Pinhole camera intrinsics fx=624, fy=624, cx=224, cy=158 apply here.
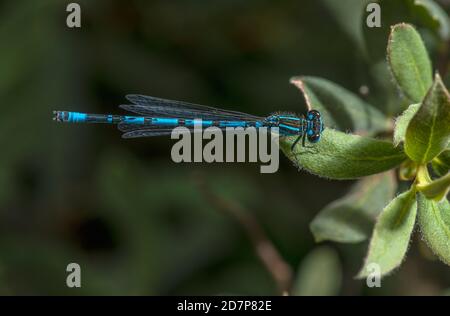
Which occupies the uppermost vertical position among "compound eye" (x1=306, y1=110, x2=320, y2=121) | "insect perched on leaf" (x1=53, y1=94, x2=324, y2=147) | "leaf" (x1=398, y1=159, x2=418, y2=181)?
"insect perched on leaf" (x1=53, y1=94, x2=324, y2=147)

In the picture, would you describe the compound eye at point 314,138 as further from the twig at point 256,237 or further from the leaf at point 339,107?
the twig at point 256,237

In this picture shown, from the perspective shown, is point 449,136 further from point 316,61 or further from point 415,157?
point 316,61

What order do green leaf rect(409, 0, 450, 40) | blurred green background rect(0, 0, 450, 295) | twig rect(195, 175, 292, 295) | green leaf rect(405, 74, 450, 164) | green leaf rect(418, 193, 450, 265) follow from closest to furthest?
green leaf rect(405, 74, 450, 164)
green leaf rect(418, 193, 450, 265)
green leaf rect(409, 0, 450, 40)
twig rect(195, 175, 292, 295)
blurred green background rect(0, 0, 450, 295)

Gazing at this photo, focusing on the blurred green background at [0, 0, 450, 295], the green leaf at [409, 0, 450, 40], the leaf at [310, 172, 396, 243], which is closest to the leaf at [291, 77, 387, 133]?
the leaf at [310, 172, 396, 243]

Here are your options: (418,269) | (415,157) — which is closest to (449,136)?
(415,157)

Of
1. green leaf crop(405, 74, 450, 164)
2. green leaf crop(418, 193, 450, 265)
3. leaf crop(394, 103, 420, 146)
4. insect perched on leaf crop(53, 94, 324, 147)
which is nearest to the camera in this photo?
green leaf crop(405, 74, 450, 164)

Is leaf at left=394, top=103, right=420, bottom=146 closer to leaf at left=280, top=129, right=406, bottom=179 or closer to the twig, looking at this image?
leaf at left=280, top=129, right=406, bottom=179
